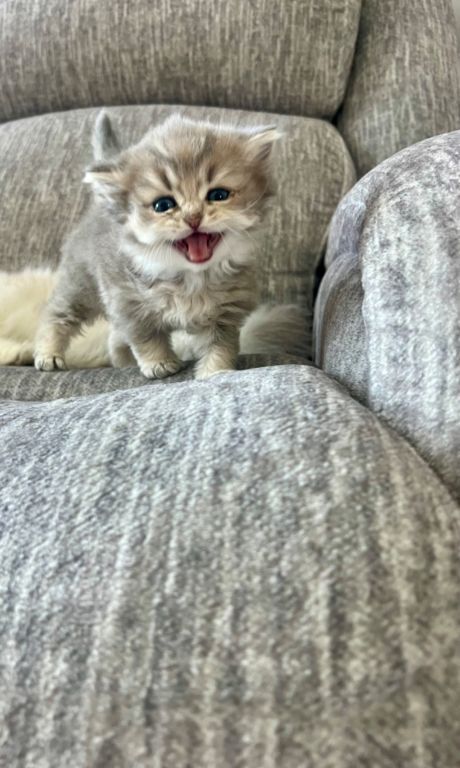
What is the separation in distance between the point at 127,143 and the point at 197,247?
70 centimetres

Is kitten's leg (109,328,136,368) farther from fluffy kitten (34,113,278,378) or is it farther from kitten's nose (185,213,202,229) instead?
kitten's nose (185,213,202,229)

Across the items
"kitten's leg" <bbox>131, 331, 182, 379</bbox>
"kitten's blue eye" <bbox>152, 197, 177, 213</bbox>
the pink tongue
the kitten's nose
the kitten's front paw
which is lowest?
the kitten's front paw

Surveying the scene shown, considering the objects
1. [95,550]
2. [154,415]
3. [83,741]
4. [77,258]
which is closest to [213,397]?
[154,415]

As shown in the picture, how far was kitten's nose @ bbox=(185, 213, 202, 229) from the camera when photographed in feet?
2.78

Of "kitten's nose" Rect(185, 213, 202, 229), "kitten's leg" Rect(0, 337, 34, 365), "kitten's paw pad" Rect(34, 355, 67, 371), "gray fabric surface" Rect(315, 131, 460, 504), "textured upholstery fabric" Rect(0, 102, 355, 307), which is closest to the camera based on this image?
"gray fabric surface" Rect(315, 131, 460, 504)

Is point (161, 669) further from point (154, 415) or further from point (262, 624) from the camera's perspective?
point (154, 415)

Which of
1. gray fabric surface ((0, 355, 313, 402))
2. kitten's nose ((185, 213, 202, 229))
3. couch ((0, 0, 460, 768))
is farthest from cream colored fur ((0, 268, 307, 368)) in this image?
couch ((0, 0, 460, 768))

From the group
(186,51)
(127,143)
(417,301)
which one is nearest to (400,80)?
(186,51)

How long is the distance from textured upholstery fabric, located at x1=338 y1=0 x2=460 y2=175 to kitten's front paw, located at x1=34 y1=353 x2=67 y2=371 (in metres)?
0.87

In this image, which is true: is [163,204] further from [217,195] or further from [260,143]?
[260,143]

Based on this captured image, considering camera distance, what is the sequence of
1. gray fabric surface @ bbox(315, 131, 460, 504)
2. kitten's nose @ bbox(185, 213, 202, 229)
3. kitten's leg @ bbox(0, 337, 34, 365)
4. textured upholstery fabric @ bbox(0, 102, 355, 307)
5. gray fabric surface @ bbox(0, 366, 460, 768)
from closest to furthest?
1. gray fabric surface @ bbox(0, 366, 460, 768)
2. gray fabric surface @ bbox(315, 131, 460, 504)
3. kitten's nose @ bbox(185, 213, 202, 229)
4. kitten's leg @ bbox(0, 337, 34, 365)
5. textured upholstery fabric @ bbox(0, 102, 355, 307)

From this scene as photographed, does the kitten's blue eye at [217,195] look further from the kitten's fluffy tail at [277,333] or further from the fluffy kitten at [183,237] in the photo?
the kitten's fluffy tail at [277,333]

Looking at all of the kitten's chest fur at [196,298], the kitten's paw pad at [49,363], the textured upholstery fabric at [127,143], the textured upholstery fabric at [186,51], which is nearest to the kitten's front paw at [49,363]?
the kitten's paw pad at [49,363]

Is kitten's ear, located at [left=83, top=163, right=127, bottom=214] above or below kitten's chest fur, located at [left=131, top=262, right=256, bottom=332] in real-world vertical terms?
above
